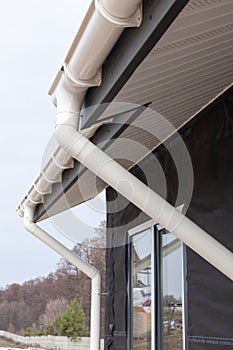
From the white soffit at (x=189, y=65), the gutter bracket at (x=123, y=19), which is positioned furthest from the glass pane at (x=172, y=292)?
the gutter bracket at (x=123, y=19)

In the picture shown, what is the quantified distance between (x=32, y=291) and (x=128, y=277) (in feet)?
21.0

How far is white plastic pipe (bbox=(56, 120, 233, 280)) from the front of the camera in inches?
75.1

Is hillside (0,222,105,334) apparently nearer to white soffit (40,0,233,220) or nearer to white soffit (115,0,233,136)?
white soffit (40,0,233,220)

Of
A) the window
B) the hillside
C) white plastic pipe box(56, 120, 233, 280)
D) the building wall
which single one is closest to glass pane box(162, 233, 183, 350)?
the window

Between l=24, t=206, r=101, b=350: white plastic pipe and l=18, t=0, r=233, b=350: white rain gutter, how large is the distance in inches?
93.0

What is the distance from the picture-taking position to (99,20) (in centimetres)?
165

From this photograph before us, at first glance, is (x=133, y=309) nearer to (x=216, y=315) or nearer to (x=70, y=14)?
(x=216, y=315)

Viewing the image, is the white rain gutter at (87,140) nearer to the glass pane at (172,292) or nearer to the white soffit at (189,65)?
the white soffit at (189,65)

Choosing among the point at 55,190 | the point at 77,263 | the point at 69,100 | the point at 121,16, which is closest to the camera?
the point at 121,16

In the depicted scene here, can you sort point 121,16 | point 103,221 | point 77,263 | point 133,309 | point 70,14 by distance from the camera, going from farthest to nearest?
point 70,14 → point 103,221 → point 77,263 → point 133,309 → point 121,16

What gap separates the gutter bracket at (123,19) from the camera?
1594mm

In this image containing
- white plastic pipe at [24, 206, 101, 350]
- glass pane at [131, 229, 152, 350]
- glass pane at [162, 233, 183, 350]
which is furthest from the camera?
white plastic pipe at [24, 206, 101, 350]

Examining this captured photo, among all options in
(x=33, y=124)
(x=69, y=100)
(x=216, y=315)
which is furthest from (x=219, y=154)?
(x=33, y=124)

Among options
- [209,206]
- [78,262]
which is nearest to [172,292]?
[209,206]
